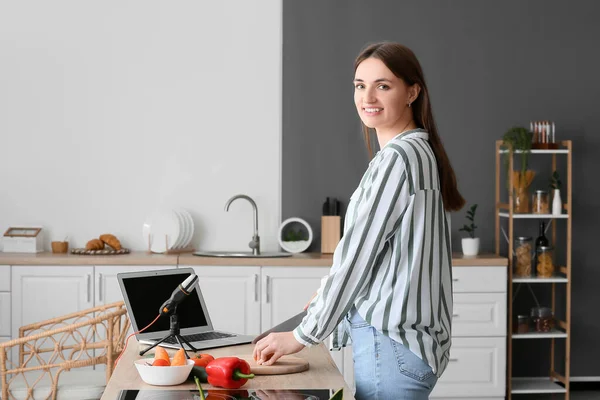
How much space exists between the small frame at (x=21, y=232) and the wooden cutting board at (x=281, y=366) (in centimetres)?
298

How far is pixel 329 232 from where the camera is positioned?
483 cm

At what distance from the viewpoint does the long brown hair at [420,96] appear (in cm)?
190

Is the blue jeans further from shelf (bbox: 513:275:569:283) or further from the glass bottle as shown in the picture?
the glass bottle

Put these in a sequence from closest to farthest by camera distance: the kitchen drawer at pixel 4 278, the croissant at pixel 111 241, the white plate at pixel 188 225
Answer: the kitchen drawer at pixel 4 278 → the croissant at pixel 111 241 → the white plate at pixel 188 225

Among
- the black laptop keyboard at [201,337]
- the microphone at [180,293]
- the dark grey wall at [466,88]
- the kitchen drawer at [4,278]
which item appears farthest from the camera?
the dark grey wall at [466,88]

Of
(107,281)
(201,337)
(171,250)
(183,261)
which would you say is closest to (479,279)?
(183,261)

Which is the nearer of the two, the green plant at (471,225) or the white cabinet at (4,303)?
the white cabinet at (4,303)

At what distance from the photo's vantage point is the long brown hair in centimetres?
190

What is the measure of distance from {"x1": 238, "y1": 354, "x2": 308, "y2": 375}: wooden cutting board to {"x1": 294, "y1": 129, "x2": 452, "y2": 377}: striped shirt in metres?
0.21

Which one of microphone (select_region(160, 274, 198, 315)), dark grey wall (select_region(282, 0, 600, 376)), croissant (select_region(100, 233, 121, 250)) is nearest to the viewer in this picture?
microphone (select_region(160, 274, 198, 315))

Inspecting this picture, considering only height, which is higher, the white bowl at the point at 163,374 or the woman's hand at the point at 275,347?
the woman's hand at the point at 275,347

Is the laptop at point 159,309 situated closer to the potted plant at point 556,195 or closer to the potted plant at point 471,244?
the potted plant at point 471,244

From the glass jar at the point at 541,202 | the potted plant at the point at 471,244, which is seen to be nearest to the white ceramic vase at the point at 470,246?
the potted plant at the point at 471,244

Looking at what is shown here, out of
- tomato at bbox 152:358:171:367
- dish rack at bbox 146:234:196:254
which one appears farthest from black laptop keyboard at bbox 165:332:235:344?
dish rack at bbox 146:234:196:254
